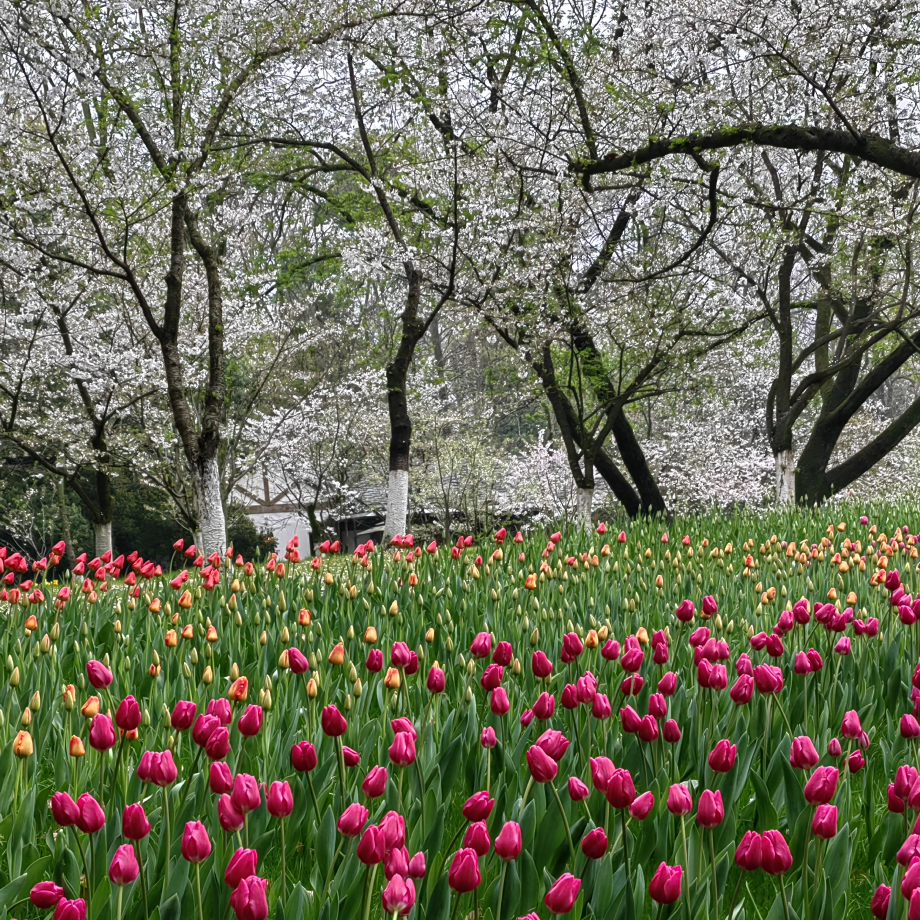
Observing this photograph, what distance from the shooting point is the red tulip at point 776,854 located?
1.27m

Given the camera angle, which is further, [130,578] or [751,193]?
[751,193]

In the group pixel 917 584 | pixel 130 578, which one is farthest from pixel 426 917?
pixel 917 584

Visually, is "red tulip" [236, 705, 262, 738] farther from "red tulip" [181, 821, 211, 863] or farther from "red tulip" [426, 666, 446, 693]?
"red tulip" [426, 666, 446, 693]

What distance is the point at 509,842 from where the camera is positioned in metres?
1.31

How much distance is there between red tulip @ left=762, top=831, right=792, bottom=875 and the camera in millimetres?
1268

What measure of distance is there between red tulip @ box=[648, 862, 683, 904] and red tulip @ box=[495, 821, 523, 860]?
0.70ft

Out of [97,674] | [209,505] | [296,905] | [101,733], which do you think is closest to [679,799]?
[296,905]

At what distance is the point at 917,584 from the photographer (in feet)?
15.1

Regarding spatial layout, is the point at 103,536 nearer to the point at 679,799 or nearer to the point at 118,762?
the point at 118,762

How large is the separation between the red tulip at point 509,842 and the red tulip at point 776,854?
377 millimetres

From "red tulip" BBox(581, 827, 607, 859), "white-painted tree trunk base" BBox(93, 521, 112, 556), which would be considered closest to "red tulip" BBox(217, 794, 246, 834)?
"red tulip" BBox(581, 827, 607, 859)

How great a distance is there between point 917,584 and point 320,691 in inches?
139

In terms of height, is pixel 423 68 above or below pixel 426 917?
above

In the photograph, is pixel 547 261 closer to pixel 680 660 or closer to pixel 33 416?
pixel 680 660
